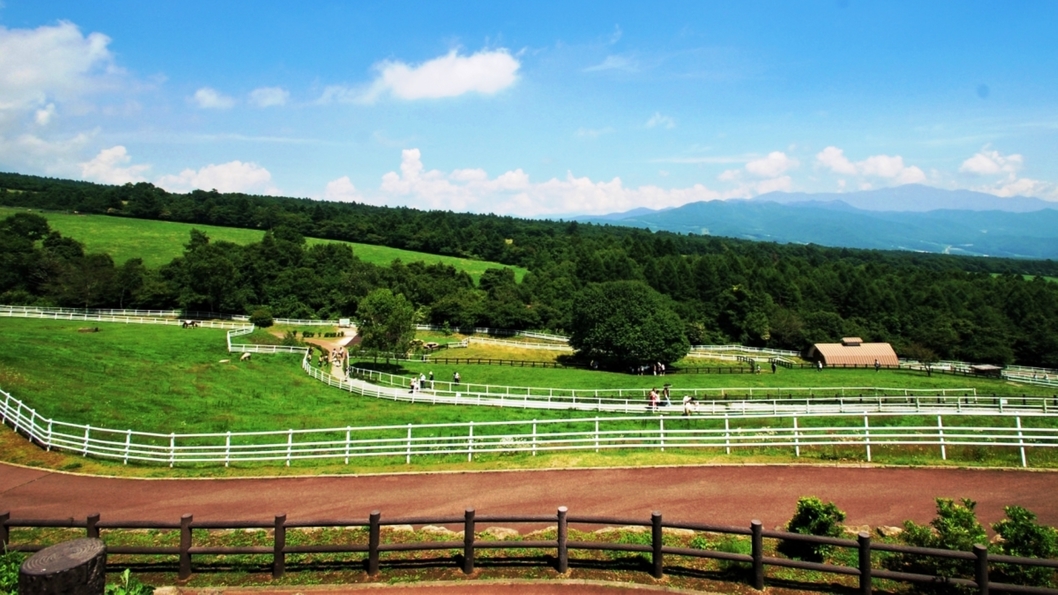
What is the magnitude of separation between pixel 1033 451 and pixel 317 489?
20.6 meters

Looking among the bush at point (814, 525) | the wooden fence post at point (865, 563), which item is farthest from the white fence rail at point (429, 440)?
the wooden fence post at point (865, 563)

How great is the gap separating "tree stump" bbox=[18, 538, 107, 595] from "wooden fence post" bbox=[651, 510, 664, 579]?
664cm

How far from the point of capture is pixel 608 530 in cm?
1068

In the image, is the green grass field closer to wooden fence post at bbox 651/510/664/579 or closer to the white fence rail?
the white fence rail

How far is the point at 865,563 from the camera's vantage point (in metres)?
7.73

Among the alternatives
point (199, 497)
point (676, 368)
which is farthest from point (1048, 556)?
point (676, 368)

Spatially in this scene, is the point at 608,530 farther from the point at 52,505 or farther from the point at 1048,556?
the point at 52,505

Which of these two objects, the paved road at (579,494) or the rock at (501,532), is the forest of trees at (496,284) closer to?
the paved road at (579,494)

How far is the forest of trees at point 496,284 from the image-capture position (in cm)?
7194

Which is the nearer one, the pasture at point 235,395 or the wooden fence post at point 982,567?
the wooden fence post at point 982,567

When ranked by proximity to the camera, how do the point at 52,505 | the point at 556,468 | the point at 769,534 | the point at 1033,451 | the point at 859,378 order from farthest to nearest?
1. the point at 859,378
2. the point at 1033,451
3. the point at 556,468
4. the point at 52,505
5. the point at 769,534

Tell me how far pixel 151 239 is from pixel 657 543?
11328cm

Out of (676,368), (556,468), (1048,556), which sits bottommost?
(676,368)

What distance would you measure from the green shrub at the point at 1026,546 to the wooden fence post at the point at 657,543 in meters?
4.82
